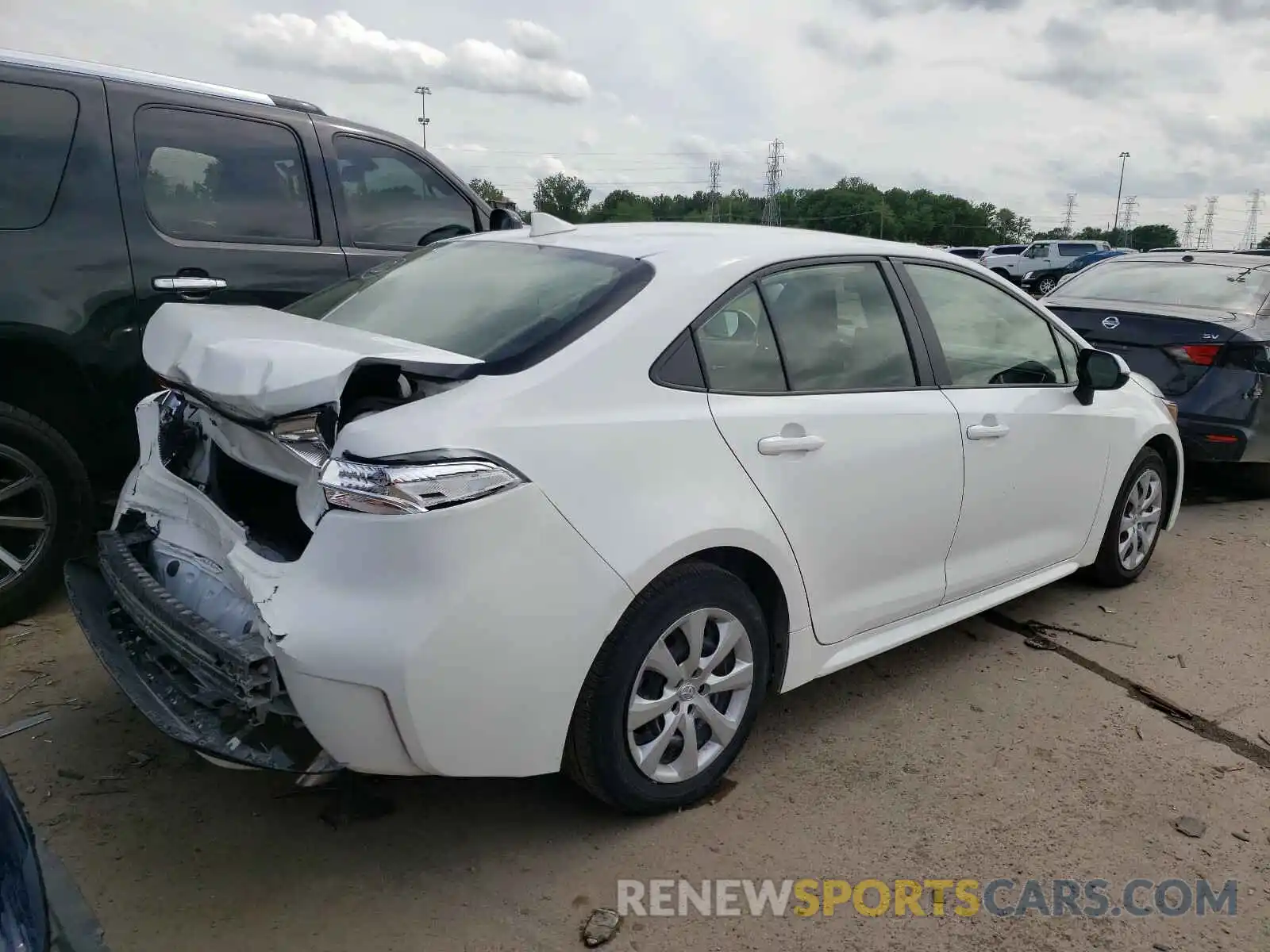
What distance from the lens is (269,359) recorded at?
2.33 meters

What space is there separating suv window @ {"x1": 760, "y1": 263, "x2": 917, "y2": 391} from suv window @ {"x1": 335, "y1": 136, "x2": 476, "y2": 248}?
2516 millimetres

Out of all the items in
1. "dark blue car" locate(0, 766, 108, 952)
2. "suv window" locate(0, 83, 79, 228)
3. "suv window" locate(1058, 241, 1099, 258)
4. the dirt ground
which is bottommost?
the dirt ground

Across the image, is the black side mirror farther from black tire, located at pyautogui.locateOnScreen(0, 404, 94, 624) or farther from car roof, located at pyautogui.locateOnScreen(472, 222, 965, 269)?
black tire, located at pyautogui.locateOnScreen(0, 404, 94, 624)

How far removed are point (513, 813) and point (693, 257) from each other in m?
1.65

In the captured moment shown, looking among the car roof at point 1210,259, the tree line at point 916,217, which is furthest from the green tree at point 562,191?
the car roof at point 1210,259

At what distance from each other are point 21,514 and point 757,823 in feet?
9.73

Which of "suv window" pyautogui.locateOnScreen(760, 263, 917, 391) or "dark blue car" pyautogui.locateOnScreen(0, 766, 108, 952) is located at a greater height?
"suv window" pyautogui.locateOnScreen(760, 263, 917, 391)

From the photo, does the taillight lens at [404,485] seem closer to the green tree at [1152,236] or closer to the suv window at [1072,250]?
the suv window at [1072,250]

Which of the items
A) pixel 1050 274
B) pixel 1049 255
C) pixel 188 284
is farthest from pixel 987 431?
pixel 1049 255

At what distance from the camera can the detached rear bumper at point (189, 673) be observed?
220cm

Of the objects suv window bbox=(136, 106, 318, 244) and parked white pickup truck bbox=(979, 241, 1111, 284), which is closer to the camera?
suv window bbox=(136, 106, 318, 244)

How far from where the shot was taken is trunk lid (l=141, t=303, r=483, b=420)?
2232mm

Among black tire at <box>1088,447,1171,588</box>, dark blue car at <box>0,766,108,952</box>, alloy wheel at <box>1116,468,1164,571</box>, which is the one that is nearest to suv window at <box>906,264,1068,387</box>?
black tire at <box>1088,447,1171,588</box>

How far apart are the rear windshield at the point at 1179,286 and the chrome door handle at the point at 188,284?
5481 mm
